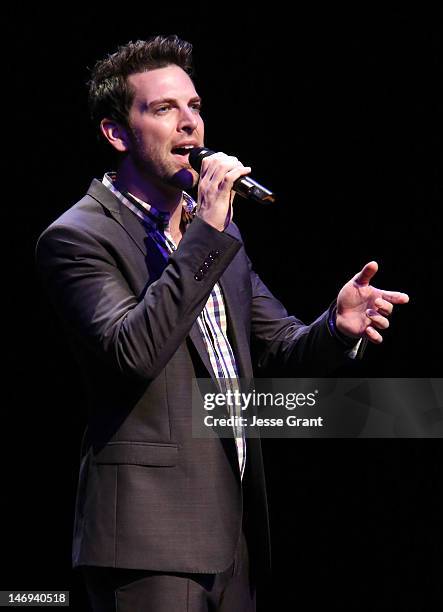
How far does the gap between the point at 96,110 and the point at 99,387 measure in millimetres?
718

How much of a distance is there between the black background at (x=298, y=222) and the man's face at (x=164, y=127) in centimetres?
78

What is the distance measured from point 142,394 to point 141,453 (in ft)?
0.38

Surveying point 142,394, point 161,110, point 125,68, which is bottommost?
point 142,394

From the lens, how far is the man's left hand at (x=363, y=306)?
1908mm

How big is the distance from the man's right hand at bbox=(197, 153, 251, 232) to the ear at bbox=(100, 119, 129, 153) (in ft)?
1.22

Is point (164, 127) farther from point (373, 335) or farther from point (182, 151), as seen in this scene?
point (373, 335)

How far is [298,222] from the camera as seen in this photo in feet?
9.46

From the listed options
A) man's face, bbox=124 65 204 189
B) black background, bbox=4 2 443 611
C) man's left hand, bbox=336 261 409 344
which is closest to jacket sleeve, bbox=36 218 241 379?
man's face, bbox=124 65 204 189

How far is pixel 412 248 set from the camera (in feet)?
9.18

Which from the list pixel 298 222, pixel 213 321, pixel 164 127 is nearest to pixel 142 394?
pixel 213 321

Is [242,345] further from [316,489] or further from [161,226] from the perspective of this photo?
[316,489]

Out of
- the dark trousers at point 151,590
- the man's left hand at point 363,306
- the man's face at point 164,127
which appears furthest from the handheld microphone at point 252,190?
the dark trousers at point 151,590

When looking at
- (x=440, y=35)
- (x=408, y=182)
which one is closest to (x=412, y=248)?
(x=408, y=182)

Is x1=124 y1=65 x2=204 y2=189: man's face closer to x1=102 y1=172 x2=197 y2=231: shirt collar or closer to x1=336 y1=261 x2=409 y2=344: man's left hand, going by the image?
x1=102 y1=172 x2=197 y2=231: shirt collar
